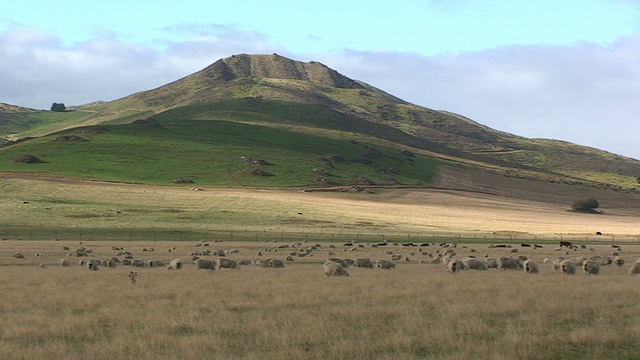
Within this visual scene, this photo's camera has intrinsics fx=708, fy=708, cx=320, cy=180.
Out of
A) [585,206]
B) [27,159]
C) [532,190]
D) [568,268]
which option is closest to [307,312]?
[568,268]

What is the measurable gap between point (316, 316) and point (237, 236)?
56827 mm

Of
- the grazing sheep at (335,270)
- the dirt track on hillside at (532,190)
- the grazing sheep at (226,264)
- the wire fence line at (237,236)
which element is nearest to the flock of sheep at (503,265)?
the grazing sheep at (335,270)

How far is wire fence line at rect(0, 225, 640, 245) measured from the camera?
239 feet

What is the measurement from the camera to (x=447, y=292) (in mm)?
25734

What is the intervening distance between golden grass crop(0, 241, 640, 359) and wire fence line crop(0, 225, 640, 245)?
40.9 meters

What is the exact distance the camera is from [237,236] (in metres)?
76.8

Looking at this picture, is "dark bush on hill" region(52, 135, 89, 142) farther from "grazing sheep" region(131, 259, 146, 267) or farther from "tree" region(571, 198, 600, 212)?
"grazing sheep" region(131, 259, 146, 267)

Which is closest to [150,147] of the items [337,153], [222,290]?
[337,153]

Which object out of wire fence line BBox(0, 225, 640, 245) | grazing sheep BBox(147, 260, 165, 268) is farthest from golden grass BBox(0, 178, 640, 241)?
grazing sheep BBox(147, 260, 165, 268)

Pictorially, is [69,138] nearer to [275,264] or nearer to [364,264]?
[275,264]

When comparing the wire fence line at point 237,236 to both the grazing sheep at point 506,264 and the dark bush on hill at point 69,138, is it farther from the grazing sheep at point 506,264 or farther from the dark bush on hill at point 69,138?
the dark bush on hill at point 69,138

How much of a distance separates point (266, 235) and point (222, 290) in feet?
173

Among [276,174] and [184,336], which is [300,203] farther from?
[184,336]

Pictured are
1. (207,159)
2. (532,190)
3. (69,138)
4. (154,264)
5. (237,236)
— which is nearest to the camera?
(154,264)
